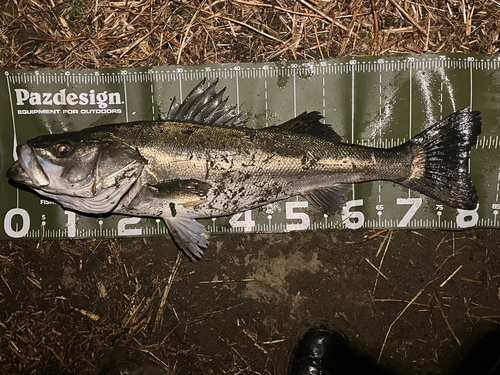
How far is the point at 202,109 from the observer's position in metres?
3.39

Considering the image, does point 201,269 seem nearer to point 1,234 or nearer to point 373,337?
point 373,337

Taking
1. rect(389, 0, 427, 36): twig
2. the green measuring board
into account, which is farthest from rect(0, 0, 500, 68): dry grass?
the green measuring board

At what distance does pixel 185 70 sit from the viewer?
3.69 metres

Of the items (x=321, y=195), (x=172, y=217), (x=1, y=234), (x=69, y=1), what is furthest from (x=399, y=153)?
(x=1, y=234)

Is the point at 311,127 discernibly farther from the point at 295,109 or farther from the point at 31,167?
the point at 31,167

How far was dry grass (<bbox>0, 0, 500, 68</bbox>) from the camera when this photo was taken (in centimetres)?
369

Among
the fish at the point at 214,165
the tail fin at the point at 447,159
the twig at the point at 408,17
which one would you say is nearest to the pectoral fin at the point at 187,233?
the fish at the point at 214,165

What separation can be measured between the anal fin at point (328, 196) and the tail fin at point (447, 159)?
69 centimetres

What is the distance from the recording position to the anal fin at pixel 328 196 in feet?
11.5

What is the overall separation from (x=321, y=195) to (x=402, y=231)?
0.99m

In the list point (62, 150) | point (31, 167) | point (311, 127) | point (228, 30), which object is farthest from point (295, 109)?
point (31, 167)

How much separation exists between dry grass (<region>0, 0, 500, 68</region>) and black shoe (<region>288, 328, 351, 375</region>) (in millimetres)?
2937

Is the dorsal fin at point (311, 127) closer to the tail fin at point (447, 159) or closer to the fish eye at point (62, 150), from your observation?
the tail fin at point (447, 159)

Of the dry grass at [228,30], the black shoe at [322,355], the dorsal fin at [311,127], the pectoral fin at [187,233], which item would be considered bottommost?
the black shoe at [322,355]
